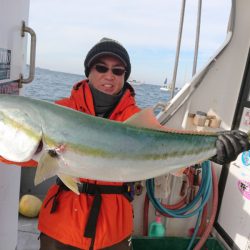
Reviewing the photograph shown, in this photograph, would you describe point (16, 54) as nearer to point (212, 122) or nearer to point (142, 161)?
point (142, 161)

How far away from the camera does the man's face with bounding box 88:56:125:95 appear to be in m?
2.53

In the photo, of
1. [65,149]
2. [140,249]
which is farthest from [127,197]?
[140,249]

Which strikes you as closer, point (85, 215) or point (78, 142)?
point (78, 142)

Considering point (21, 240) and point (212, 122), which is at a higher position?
point (212, 122)

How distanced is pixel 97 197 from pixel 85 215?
0.15m

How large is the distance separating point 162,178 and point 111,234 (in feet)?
5.29

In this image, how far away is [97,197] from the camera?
2.41 metres

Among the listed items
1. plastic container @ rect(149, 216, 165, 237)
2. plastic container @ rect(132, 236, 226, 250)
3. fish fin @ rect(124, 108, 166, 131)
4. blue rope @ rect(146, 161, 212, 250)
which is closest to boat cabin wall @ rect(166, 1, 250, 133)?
blue rope @ rect(146, 161, 212, 250)

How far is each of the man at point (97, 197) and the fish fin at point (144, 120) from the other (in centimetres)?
64

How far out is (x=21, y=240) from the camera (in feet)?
13.6

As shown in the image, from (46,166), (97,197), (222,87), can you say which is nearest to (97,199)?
(97,197)

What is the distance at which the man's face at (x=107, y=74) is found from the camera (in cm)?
253

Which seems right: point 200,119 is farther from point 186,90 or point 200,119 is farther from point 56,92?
point 56,92

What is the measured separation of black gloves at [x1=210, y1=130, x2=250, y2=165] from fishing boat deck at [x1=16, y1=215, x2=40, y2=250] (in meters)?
2.83
